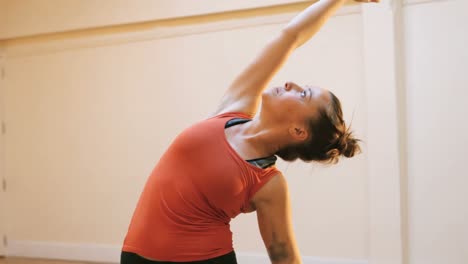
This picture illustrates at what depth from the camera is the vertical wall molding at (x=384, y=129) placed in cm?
345

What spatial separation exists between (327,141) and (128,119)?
3.21 metres

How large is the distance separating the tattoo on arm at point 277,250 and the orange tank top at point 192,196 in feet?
0.39

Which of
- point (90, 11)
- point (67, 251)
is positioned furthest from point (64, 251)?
point (90, 11)

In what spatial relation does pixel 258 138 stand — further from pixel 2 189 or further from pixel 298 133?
pixel 2 189

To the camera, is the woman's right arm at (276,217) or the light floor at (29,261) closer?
the woman's right arm at (276,217)

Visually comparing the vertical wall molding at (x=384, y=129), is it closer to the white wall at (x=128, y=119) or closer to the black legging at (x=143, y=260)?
the white wall at (x=128, y=119)

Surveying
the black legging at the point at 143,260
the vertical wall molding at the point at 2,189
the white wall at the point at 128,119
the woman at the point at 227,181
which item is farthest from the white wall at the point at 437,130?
the vertical wall molding at the point at 2,189

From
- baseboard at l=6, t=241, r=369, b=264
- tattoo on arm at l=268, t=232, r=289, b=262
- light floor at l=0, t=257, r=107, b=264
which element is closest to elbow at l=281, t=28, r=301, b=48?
tattoo on arm at l=268, t=232, r=289, b=262

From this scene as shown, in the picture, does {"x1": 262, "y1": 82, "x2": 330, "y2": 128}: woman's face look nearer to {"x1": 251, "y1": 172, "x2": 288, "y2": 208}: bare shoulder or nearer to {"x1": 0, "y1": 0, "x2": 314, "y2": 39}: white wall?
{"x1": 251, "y1": 172, "x2": 288, "y2": 208}: bare shoulder

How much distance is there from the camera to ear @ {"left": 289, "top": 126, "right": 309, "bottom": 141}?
1.33m

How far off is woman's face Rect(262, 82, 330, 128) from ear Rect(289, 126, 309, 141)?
2 cm

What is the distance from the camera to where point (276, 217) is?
1266 millimetres

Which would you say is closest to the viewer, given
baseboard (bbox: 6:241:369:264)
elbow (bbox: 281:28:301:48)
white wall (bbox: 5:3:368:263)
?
elbow (bbox: 281:28:301:48)

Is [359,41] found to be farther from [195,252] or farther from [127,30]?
[195,252]
